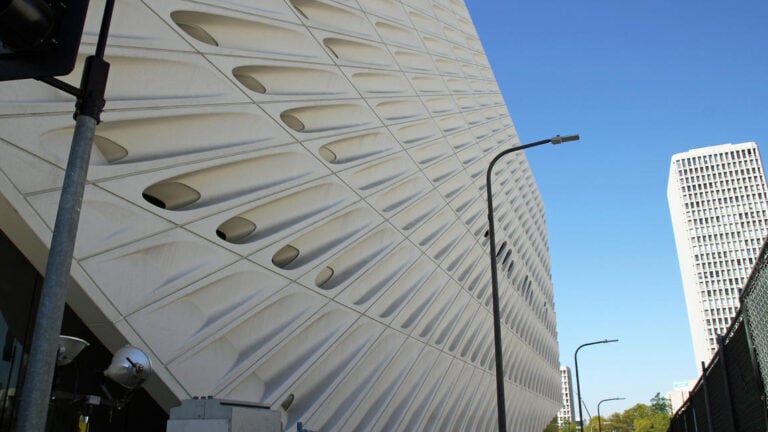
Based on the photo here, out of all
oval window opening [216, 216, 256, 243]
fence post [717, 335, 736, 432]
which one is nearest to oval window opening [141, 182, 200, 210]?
oval window opening [216, 216, 256, 243]

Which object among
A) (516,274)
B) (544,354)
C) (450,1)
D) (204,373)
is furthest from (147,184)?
(544,354)

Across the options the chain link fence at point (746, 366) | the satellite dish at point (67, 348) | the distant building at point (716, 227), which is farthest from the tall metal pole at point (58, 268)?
the distant building at point (716, 227)

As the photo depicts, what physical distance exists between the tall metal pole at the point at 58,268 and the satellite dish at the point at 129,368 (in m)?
3.55

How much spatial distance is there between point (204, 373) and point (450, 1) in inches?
894

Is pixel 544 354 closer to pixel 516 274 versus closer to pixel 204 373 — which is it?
pixel 516 274

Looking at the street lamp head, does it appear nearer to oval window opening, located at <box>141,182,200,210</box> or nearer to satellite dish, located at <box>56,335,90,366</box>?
oval window opening, located at <box>141,182,200,210</box>

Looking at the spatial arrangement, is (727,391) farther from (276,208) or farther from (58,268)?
(58,268)

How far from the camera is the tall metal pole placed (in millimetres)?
3678

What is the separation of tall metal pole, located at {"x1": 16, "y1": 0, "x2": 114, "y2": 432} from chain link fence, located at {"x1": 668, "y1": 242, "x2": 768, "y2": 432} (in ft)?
21.7

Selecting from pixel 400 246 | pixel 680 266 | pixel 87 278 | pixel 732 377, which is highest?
pixel 680 266

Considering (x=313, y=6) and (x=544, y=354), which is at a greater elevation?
(x=313, y=6)

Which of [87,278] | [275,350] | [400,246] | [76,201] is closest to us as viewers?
[76,201]

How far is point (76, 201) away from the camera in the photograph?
4.03 metres

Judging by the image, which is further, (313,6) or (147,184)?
(313,6)
